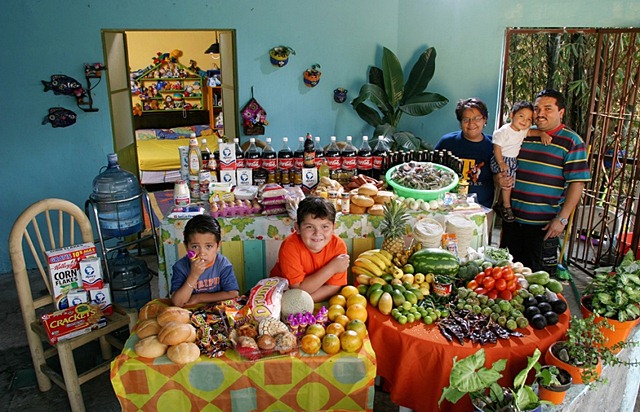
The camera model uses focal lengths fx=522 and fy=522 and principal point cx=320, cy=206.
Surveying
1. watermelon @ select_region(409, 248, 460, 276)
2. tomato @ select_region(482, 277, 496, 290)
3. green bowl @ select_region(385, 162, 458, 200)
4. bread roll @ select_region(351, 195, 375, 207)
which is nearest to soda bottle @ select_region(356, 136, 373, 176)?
green bowl @ select_region(385, 162, 458, 200)

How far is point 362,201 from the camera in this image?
4.20 metres

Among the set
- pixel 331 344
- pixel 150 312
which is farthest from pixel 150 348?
pixel 331 344

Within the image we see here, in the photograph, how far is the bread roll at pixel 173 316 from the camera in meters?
2.92

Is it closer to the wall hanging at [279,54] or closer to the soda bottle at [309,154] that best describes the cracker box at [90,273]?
the soda bottle at [309,154]

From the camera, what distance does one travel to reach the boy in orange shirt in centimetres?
331

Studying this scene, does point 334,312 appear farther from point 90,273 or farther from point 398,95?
point 398,95

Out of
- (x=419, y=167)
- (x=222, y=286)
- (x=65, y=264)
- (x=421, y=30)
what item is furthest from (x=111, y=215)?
(x=421, y=30)

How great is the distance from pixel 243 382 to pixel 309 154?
7.38 ft

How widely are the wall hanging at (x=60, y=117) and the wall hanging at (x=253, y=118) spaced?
1.91 meters

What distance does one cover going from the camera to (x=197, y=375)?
110 inches

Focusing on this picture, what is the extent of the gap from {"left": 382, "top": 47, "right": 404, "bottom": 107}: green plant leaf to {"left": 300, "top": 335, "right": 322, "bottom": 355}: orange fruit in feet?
14.5

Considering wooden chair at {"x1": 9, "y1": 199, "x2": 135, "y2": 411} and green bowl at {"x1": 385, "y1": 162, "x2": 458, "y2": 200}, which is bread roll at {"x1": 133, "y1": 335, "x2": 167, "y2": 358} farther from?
green bowl at {"x1": 385, "y1": 162, "x2": 458, "y2": 200}

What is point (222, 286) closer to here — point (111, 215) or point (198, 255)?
point (198, 255)

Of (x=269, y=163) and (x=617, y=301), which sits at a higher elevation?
(x=269, y=163)
